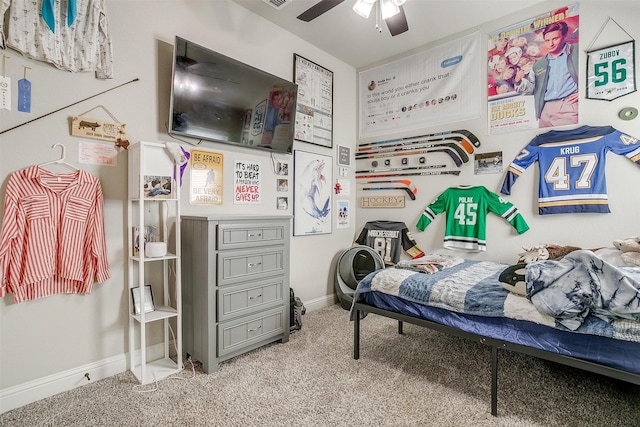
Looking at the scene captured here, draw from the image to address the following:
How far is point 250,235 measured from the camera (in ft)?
7.87

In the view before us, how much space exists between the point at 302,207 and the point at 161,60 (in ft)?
6.13

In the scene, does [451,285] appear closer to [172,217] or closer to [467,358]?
[467,358]

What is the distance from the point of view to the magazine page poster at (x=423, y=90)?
10.6 feet

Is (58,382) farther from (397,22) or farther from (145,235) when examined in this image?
(397,22)

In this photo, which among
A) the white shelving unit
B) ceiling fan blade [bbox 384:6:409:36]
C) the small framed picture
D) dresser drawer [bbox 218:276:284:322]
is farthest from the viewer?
ceiling fan blade [bbox 384:6:409:36]

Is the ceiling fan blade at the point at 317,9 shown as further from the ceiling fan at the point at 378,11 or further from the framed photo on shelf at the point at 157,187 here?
the framed photo on shelf at the point at 157,187

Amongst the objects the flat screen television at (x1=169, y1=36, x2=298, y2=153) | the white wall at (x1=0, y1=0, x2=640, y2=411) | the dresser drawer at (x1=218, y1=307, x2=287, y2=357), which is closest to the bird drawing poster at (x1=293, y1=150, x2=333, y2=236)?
the white wall at (x1=0, y1=0, x2=640, y2=411)

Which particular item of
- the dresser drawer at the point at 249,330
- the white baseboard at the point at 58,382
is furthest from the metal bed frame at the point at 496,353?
the white baseboard at the point at 58,382

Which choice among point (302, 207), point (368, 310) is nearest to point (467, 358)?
point (368, 310)

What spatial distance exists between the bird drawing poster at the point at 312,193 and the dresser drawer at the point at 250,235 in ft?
2.50

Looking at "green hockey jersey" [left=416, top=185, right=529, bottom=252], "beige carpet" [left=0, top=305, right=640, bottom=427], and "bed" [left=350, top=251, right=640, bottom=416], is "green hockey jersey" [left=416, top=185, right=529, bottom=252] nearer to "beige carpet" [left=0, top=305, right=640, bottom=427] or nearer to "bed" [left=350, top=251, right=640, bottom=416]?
"bed" [left=350, top=251, right=640, bottom=416]

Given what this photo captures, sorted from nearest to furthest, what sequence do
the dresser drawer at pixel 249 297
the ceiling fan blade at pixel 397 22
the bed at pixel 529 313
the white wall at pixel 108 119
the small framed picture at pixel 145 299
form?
the bed at pixel 529 313 → the white wall at pixel 108 119 → the small framed picture at pixel 145 299 → the dresser drawer at pixel 249 297 → the ceiling fan blade at pixel 397 22

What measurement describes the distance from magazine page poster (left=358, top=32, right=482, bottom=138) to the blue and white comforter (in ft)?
5.85

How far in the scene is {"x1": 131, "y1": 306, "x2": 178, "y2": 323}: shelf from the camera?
208 centimetres
